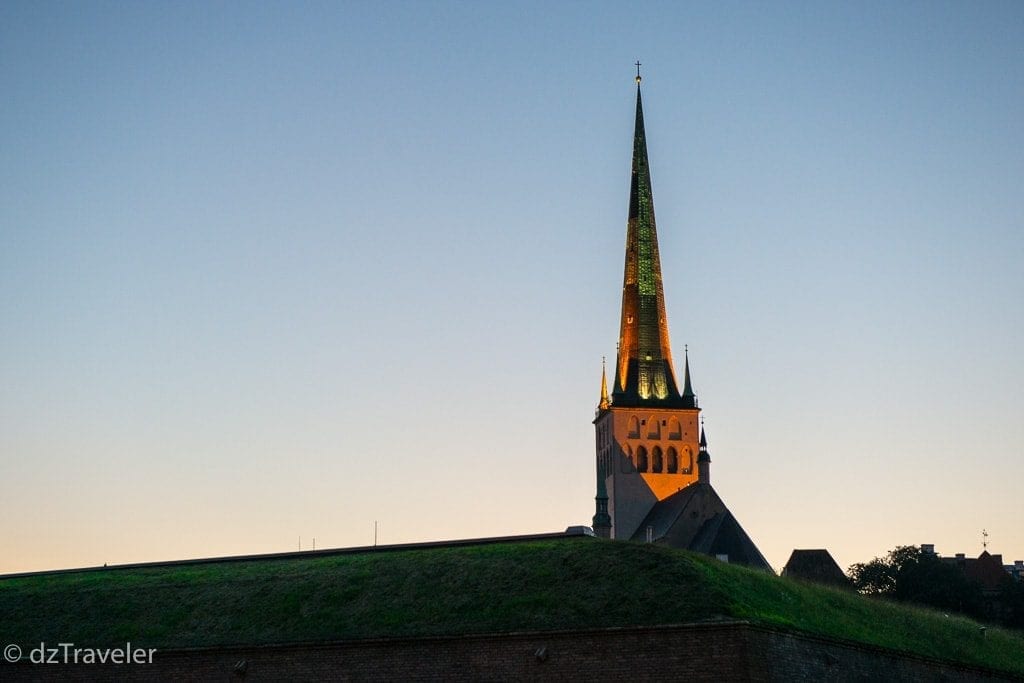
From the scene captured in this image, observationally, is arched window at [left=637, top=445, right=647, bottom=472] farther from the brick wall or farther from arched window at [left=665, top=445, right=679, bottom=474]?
the brick wall

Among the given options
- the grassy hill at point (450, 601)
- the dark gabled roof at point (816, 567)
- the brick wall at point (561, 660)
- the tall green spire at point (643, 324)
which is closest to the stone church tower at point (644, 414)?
the tall green spire at point (643, 324)

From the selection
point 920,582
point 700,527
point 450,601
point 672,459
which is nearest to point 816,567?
point 920,582

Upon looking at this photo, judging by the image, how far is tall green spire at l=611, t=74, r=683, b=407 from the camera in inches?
4284

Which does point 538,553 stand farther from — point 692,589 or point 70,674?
point 70,674

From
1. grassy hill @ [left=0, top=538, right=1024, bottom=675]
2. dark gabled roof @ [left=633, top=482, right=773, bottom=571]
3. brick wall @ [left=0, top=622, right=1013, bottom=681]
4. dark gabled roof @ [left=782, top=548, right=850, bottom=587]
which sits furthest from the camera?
dark gabled roof @ [left=633, top=482, right=773, bottom=571]

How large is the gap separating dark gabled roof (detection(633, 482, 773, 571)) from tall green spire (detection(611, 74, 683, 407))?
8847mm

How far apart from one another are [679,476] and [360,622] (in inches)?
2676

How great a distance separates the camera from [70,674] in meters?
44.3

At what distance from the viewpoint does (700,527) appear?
95.2 metres

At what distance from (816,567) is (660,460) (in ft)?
84.2

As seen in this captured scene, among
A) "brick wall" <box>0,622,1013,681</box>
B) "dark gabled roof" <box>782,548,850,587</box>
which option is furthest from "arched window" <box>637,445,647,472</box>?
"brick wall" <box>0,622,1013,681</box>

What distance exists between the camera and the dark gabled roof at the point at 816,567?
82.4 metres

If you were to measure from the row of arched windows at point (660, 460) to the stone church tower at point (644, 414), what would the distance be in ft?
0.25

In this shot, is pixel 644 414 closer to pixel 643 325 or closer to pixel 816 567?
pixel 643 325
